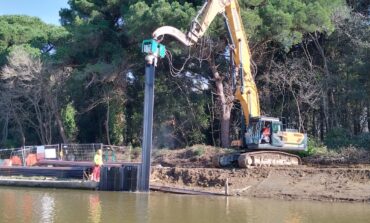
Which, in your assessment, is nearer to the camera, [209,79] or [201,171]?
[201,171]

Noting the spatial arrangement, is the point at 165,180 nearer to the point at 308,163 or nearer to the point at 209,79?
the point at 308,163

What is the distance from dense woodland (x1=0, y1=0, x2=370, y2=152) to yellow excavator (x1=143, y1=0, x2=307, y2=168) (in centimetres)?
393

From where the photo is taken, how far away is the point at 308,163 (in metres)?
25.1

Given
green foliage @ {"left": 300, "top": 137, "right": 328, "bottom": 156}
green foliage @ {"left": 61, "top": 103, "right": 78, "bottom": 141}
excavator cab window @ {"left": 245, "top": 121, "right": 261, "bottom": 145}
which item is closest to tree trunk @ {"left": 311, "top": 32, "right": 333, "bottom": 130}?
green foliage @ {"left": 300, "top": 137, "right": 328, "bottom": 156}

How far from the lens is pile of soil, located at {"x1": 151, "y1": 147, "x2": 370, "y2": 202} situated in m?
18.7

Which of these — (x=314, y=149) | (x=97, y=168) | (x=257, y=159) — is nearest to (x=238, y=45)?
(x=257, y=159)

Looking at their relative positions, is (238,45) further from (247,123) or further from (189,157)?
(189,157)

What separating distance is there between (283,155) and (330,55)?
1197cm

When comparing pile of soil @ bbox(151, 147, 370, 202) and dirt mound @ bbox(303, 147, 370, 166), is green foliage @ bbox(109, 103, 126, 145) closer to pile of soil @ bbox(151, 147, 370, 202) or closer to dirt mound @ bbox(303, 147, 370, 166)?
pile of soil @ bbox(151, 147, 370, 202)

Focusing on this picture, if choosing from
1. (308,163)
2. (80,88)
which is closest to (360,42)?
(308,163)

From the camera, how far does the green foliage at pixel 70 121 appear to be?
40.6 meters

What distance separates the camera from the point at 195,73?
113ft

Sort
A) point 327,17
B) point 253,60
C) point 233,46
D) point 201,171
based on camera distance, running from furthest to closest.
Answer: point 253,60, point 327,17, point 233,46, point 201,171

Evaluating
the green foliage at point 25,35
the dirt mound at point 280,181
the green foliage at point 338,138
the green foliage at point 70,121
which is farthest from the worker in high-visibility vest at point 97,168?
the green foliage at point 25,35
